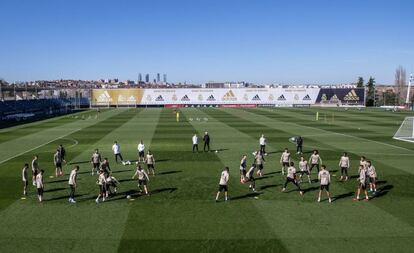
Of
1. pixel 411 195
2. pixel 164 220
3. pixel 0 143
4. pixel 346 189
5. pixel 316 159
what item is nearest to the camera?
pixel 164 220

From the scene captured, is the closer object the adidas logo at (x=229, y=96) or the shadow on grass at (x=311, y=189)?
the shadow on grass at (x=311, y=189)

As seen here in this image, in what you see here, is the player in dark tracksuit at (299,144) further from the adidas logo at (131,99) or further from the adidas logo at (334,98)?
the adidas logo at (334,98)

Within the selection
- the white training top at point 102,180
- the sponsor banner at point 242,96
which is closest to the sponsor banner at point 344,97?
the sponsor banner at point 242,96

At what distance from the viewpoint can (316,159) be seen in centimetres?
2350

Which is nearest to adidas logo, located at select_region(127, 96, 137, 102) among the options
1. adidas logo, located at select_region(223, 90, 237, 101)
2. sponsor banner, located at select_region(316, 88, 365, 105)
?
adidas logo, located at select_region(223, 90, 237, 101)

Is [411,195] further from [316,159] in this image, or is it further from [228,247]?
[228,247]

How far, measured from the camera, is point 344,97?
126m

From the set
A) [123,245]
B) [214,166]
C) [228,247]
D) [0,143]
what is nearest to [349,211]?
[228,247]

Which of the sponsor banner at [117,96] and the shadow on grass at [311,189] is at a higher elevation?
the sponsor banner at [117,96]

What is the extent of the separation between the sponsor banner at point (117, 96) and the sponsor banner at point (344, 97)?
5477 cm

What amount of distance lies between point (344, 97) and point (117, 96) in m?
68.4

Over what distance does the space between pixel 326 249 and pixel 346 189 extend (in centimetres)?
832

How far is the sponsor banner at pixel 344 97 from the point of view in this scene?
411 ft

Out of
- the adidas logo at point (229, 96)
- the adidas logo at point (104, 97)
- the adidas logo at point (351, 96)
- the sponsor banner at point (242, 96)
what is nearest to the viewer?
the adidas logo at point (104, 97)
